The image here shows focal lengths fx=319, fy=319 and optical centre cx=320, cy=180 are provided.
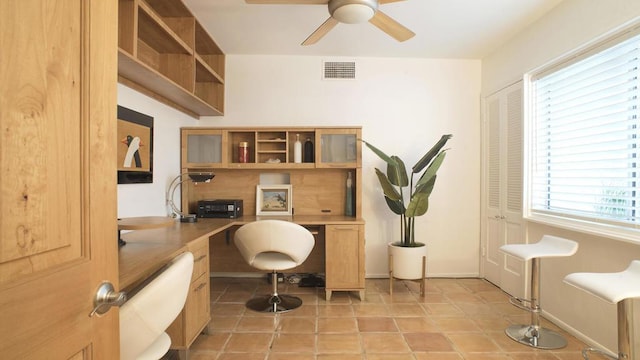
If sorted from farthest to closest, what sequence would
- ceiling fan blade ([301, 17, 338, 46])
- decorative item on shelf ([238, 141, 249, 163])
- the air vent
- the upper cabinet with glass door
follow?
1. the air vent
2. decorative item on shelf ([238, 141, 249, 163])
3. the upper cabinet with glass door
4. ceiling fan blade ([301, 17, 338, 46])

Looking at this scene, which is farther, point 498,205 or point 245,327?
point 498,205

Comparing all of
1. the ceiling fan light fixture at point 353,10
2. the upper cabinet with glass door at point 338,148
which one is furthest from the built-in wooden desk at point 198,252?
the ceiling fan light fixture at point 353,10

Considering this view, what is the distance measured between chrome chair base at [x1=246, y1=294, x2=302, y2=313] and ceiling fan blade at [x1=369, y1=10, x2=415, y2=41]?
2.60 metres

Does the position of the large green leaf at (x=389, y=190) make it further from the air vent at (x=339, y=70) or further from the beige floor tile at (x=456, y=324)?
the air vent at (x=339, y=70)

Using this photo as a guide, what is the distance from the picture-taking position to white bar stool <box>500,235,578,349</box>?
2314mm

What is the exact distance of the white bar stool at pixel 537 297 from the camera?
2314 mm

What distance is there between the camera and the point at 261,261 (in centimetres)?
290

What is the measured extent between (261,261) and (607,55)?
3.15 m

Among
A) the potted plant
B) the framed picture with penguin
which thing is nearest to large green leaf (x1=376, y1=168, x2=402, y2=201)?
the potted plant

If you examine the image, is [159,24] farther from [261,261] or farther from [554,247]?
[554,247]

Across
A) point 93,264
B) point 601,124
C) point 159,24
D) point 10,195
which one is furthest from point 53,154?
point 601,124

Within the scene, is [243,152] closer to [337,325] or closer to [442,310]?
[337,325]

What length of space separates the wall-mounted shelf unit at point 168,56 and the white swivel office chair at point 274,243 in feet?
4.46

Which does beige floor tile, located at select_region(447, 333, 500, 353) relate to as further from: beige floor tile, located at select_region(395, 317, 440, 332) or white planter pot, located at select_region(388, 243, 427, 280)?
white planter pot, located at select_region(388, 243, 427, 280)
